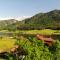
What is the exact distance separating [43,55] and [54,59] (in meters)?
1.08

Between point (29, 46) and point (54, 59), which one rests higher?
point (29, 46)

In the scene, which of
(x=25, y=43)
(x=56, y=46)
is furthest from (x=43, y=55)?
(x=56, y=46)

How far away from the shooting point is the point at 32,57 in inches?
530

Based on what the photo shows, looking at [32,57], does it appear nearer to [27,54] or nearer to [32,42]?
[27,54]

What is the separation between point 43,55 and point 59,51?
5.09 ft

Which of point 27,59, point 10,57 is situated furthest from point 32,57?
point 10,57

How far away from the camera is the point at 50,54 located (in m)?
14.4

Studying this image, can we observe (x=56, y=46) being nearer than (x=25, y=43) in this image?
No

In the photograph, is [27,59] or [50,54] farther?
[50,54]

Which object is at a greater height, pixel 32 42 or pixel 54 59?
pixel 32 42

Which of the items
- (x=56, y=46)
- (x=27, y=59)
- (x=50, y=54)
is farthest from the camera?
(x=56, y=46)

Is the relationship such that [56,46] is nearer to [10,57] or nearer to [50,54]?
[50,54]

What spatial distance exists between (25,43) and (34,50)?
1275mm

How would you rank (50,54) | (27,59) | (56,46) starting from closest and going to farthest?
(27,59) < (50,54) < (56,46)
